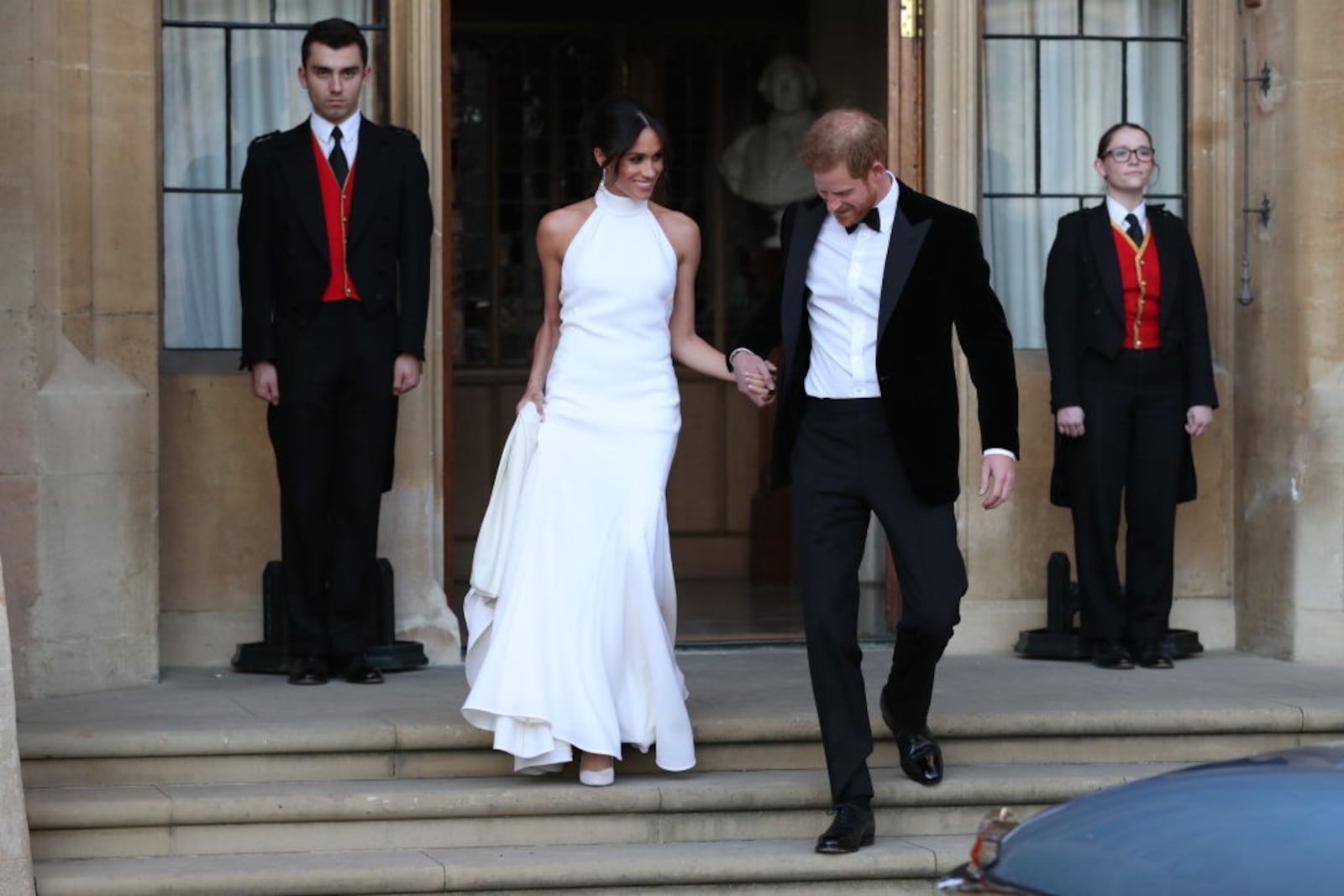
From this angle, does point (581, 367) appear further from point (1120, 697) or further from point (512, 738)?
point (1120, 697)

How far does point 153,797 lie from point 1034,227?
14.9ft

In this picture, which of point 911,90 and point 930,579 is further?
point 911,90

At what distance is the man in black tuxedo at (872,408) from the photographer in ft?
22.9

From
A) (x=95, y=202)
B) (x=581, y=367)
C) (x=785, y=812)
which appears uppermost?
(x=95, y=202)

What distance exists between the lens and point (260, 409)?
9461 mm

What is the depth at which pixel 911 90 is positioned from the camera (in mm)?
9898

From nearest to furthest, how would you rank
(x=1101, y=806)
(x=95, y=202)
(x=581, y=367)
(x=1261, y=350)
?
(x=1101, y=806)
(x=581, y=367)
(x=95, y=202)
(x=1261, y=350)

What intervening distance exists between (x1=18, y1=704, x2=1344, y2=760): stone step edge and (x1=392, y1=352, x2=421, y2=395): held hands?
1.40 meters

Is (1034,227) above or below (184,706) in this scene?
above

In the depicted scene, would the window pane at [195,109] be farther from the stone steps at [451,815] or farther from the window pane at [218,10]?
the stone steps at [451,815]

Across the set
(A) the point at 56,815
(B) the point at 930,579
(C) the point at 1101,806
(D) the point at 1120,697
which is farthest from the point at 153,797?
(C) the point at 1101,806

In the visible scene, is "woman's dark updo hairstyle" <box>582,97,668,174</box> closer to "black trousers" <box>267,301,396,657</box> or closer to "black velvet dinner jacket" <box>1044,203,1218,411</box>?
"black trousers" <box>267,301,396,657</box>

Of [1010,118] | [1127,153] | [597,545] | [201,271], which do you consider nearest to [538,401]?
[597,545]

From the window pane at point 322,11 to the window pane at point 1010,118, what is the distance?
247 centimetres
